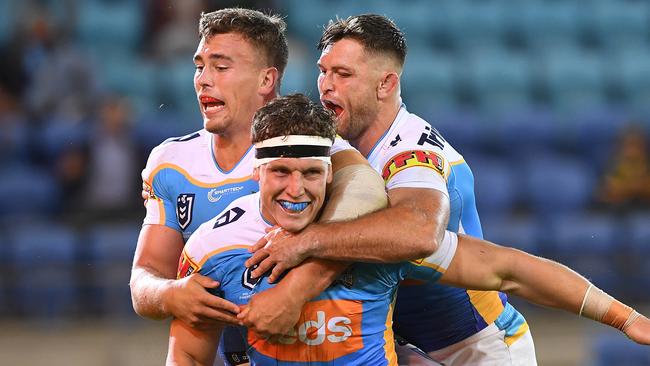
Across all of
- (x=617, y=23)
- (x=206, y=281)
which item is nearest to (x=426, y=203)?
(x=206, y=281)

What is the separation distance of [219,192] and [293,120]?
0.81 metres

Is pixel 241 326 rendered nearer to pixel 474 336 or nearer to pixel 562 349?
pixel 474 336

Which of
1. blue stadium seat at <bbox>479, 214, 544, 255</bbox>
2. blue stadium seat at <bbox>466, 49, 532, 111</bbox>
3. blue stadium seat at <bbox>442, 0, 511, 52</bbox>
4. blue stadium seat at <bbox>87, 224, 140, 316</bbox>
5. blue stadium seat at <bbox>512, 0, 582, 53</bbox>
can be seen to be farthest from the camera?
blue stadium seat at <bbox>512, 0, 582, 53</bbox>

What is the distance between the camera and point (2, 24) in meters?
11.8

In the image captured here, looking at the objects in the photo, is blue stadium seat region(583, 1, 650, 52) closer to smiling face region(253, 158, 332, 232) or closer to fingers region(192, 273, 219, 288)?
smiling face region(253, 158, 332, 232)

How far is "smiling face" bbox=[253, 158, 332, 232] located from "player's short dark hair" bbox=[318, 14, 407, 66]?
1095 mm

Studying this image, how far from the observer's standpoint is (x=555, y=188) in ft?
33.9

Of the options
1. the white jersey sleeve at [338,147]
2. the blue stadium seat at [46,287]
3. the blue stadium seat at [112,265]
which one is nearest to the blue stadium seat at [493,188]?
the blue stadium seat at [112,265]

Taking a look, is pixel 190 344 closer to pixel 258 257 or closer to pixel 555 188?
pixel 258 257

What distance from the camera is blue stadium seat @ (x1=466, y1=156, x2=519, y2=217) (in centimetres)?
1009

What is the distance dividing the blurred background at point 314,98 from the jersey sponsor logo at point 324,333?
15.1 feet

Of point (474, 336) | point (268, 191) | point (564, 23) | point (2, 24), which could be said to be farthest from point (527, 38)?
point (268, 191)

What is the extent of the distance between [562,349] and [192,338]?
547cm

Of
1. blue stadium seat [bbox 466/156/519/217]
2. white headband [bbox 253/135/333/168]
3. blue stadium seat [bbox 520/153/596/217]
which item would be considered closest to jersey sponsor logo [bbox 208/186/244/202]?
white headband [bbox 253/135/333/168]
